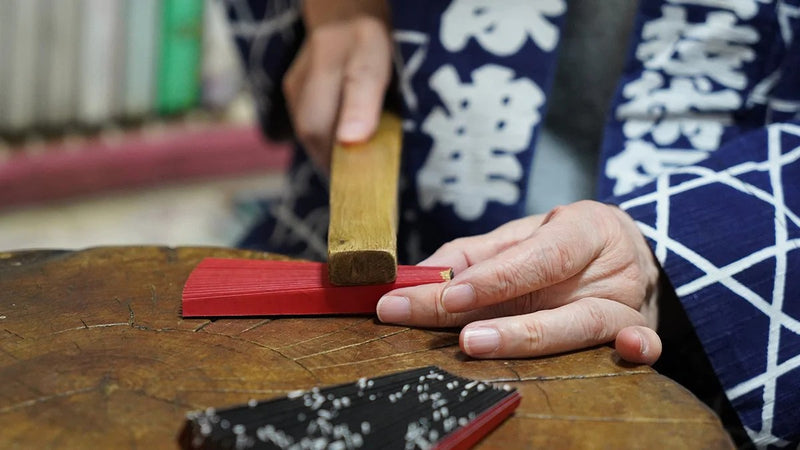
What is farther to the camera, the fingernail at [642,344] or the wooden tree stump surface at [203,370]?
the fingernail at [642,344]

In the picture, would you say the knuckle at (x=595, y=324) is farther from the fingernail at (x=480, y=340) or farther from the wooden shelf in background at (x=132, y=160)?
the wooden shelf in background at (x=132, y=160)

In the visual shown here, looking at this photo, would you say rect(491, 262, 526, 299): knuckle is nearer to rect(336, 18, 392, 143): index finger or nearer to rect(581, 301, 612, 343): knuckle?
rect(581, 301, 612, 343): knuckle

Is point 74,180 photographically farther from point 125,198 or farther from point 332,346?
point 332,346

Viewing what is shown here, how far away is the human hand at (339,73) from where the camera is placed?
3.33 feet

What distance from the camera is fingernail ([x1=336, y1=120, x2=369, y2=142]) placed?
967mm

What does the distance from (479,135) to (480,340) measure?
1.31 feet

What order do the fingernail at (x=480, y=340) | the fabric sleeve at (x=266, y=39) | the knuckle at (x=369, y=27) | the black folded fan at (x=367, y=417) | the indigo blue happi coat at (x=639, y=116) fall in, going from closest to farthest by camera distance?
the black folded fan at (x=367, y=417), the fingernail at (x=480, y=340), the indigo blue happi coat at (x=639, y=116), the knuckle at (x=369, y=27), the fabric sleeve at (x=266, y=39)

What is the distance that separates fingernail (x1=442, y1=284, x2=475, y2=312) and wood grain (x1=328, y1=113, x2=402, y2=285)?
0.05 meters

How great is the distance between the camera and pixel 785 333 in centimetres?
77

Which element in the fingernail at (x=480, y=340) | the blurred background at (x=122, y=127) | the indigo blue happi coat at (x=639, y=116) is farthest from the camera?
the blurred background at (x=122, y=127)

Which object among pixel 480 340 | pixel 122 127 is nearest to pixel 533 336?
pixel 480 340

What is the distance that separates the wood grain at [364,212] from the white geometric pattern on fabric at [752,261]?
0.76 feet

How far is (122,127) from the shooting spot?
2.62 meters

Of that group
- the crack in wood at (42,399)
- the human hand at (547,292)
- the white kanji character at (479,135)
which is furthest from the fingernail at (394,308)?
the white kanji character at (479,135)
